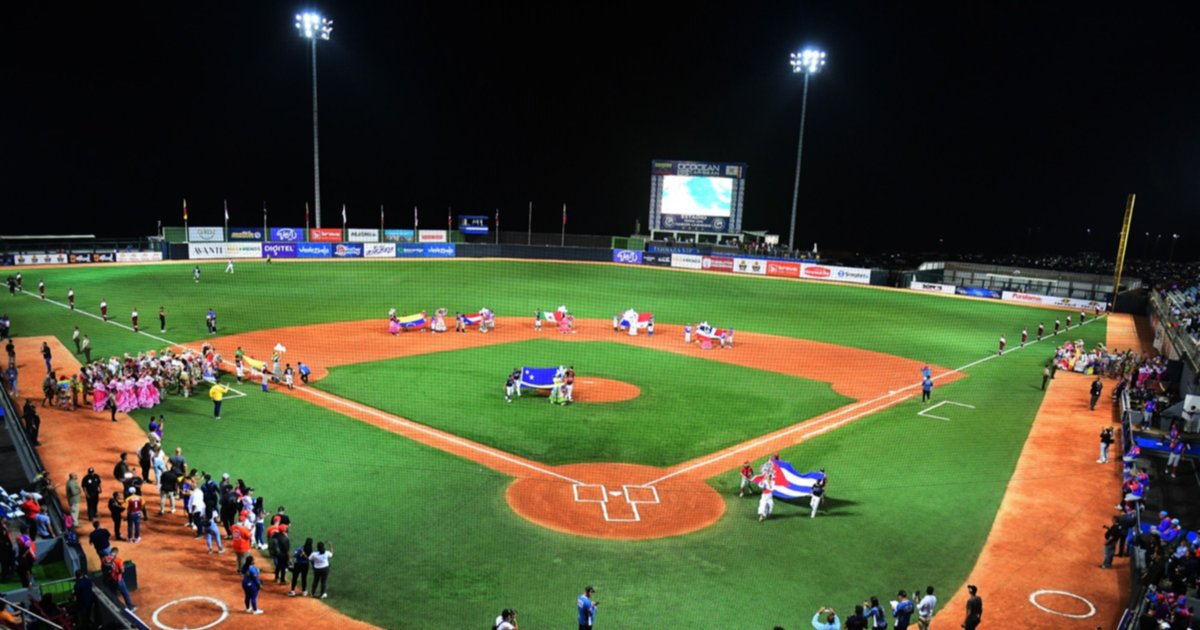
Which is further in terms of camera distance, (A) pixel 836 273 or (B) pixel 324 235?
(B) pixel 324 235

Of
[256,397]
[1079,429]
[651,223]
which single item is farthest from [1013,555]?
[651,223]

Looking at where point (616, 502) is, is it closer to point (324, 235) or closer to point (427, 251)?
point (324, 235)

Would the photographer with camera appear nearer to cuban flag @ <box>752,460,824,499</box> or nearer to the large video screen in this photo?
cuban flag @ <box>752,460,824,499</box>

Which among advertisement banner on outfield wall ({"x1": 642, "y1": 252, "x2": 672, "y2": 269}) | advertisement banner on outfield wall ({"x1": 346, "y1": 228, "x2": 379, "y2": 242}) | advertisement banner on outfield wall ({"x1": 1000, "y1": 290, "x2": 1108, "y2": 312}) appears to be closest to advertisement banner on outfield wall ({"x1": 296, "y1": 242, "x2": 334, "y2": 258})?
advertisement banner on outfield wall ({"x1": 346, "y1": 228, "x2": 379, "y2": 242})

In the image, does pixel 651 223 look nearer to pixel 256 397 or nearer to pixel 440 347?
pixel 440 347

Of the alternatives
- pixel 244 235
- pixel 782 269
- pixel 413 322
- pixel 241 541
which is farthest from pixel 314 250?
pixel 241 541

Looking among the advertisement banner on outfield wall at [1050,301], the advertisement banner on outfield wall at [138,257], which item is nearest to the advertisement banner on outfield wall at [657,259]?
the advertisement banner on outfield wall at [1050,301]

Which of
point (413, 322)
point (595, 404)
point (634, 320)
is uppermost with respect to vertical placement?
point (634, 320)
